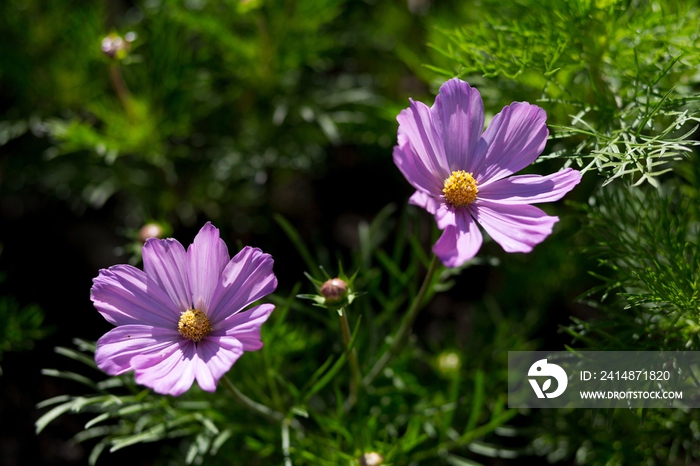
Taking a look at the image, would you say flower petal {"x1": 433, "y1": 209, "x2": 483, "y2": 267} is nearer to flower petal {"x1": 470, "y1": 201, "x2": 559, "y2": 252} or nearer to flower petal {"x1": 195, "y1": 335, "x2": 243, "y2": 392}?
flower petal {"x1": 470, "y1": 201, "x2": 559, "y2": 252}

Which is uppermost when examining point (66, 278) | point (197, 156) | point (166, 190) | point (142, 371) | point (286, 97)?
point (286, 97)

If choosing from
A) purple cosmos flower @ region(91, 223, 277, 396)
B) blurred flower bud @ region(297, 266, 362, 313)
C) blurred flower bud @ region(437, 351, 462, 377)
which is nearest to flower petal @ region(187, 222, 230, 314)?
purple cosmos flower @ region(91, 223, 277, 396)

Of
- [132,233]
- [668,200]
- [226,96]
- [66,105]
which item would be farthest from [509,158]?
[66,105]

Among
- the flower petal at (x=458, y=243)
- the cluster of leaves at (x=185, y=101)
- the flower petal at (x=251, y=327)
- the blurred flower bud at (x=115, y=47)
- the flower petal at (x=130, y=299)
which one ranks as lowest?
the flower petal at (x=251, y=327)

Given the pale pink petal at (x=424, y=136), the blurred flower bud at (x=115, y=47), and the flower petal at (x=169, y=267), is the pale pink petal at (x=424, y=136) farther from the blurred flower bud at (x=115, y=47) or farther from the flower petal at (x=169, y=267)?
the blurred flower bud at (x=115, y=47)

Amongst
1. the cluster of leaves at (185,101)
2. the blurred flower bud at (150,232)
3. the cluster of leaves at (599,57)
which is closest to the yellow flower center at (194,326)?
the blurred flower bud at (150,232)

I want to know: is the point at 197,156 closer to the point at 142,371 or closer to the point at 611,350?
the point at 142,371
